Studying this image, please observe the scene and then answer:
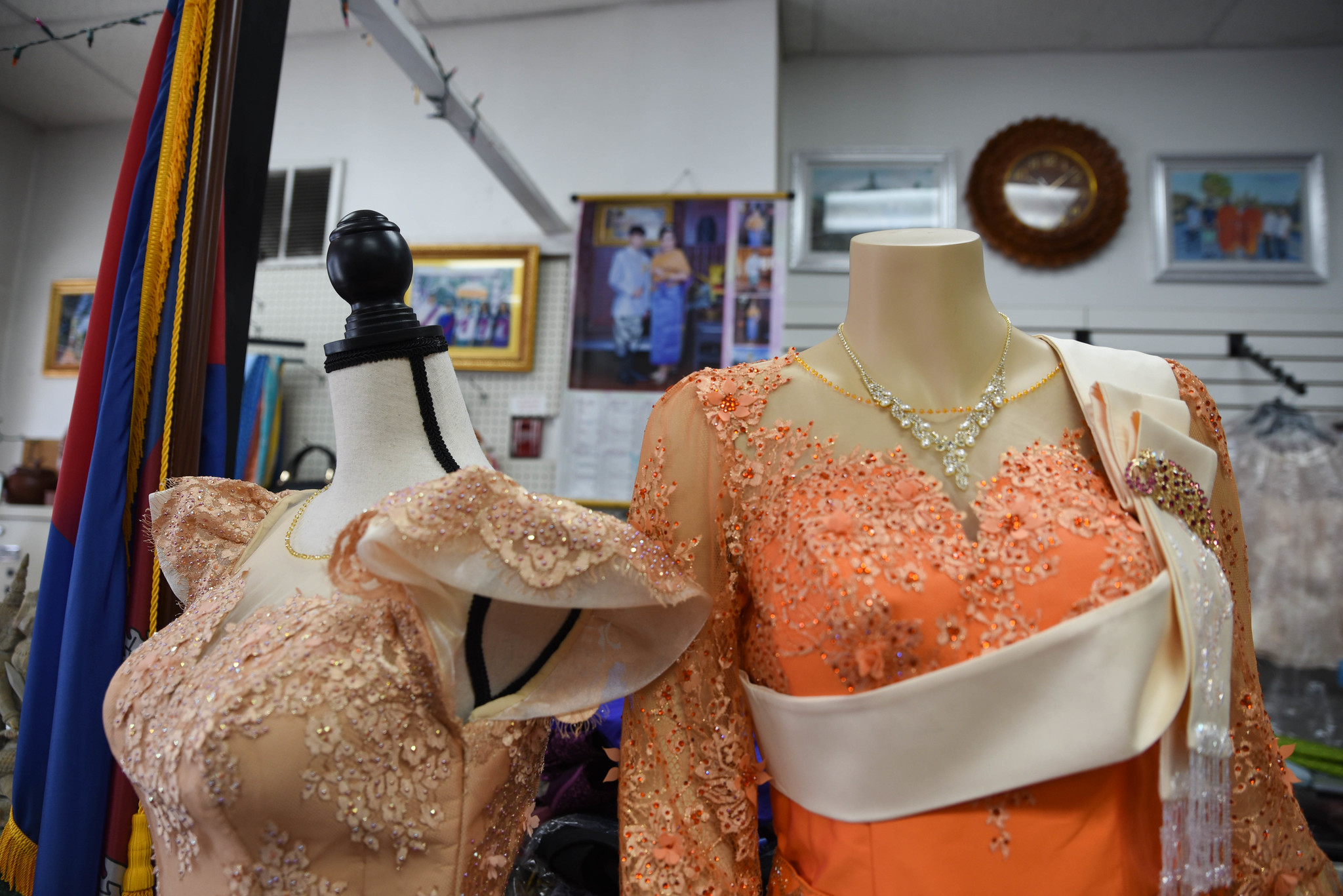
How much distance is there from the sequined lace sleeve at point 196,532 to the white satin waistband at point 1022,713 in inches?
34.0

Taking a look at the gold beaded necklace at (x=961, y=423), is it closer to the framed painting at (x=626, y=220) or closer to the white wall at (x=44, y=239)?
the white wall at (x=44, y=239)

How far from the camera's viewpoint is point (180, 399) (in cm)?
125

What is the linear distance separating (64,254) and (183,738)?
7.30ft

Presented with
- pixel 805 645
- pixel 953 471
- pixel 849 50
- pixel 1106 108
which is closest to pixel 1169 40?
pixel 1106 108

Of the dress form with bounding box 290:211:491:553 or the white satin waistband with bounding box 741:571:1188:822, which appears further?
the dress form with bounding box 290:211:491:553

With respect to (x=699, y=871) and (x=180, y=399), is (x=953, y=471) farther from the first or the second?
(x=180, y=399)

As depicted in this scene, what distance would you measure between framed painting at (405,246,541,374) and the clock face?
97.7 inches

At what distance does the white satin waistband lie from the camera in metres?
0.83

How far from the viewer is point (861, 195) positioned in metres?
4.05

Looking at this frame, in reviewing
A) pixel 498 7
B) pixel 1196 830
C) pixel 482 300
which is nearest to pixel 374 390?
pixel 1196 830

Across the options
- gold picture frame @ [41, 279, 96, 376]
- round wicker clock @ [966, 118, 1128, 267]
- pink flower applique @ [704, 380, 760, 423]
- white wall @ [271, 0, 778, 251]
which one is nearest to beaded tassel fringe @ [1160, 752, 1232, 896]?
pink flower applique @ [704, 380, 760, 423]

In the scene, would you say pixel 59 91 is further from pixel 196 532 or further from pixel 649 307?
pixel 649 307

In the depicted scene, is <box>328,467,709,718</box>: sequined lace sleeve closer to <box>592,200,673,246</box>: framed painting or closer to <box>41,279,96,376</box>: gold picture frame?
<box>41,279,96,376</box>: gold picture frame

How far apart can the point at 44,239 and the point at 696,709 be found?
2.58 metres
